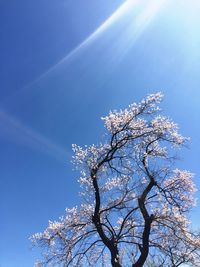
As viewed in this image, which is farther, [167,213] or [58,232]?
[58,232]

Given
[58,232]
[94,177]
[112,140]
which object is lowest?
[58,232]

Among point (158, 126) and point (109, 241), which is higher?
point (158, 126)

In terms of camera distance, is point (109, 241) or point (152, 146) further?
point (152, 146)

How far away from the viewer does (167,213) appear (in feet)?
→ 53.5

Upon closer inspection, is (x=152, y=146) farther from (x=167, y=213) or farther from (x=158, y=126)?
(x=167, y=213)

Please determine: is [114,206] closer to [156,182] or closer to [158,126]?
[156,182]

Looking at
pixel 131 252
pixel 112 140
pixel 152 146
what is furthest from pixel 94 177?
pixel 131 252

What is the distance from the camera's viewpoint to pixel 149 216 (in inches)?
605

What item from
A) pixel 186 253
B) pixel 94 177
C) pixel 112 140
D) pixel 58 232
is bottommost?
pixel 186 253

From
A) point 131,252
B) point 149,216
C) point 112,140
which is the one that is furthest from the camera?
point 131,252

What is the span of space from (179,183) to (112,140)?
11.3 ft

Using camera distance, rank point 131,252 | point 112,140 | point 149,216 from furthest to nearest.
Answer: point 131,252 → point 112,140 → point 149,216

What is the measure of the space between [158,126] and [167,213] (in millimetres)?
3765

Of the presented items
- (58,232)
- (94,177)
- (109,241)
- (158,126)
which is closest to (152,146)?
(158,126)
